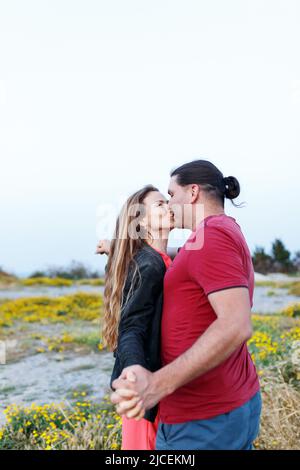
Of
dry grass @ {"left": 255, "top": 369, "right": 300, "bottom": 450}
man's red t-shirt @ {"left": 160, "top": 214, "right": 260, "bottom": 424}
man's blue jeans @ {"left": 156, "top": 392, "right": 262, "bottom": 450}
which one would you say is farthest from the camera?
dry grass @ {"left": 255, "top": 369, "right": 300, "bottom": 450}

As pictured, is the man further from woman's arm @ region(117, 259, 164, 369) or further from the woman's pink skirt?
the woman's pink skirt

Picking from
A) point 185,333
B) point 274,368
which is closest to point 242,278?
point 185,333

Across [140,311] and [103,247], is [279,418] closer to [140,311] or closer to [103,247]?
[103,247]

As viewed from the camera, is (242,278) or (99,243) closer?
(242,278)

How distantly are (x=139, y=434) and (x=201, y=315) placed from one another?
80 centimetres

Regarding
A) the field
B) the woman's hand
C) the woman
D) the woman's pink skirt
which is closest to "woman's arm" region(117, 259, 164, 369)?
the woman

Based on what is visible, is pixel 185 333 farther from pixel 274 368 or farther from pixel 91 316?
pixel 91 316

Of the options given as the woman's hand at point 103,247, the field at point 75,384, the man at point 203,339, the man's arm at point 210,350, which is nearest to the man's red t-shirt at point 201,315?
the man at point 203,339

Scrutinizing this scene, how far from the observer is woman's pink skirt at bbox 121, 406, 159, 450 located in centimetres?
245

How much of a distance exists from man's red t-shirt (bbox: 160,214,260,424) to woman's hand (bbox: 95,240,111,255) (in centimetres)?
78

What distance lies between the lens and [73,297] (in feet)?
45.2

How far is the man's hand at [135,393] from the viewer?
5.57ft

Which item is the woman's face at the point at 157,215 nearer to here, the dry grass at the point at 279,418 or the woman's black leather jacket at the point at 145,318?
the woman's black leather jacket at the point at 145,318

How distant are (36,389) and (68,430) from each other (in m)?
1.75
